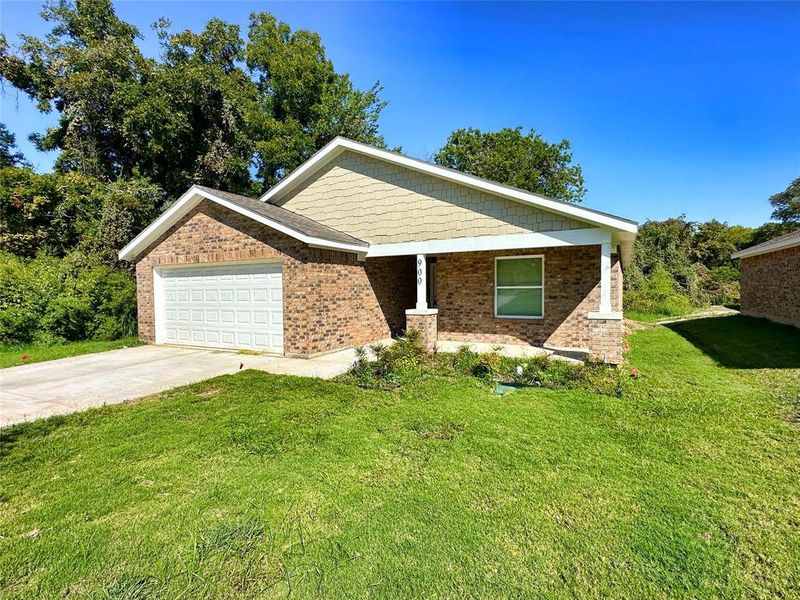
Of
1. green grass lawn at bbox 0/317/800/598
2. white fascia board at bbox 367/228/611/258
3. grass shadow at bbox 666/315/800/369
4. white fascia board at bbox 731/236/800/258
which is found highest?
white fascia board at bbox 731/236/800/258

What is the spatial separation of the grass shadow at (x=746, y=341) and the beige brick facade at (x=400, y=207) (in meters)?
4.93

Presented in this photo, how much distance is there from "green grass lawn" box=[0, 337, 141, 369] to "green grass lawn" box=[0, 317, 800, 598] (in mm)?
6315

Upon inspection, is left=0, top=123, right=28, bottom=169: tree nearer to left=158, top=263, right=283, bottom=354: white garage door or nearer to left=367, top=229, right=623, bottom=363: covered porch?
left=158, top=263, right=283, bottom=354: white garage door

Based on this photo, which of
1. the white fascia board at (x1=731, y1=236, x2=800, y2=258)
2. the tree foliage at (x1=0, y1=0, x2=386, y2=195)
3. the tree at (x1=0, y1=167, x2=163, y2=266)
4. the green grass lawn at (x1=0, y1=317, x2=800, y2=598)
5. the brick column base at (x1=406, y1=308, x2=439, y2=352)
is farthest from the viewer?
the tree foliage at (x1=0, y1=0, x2=386, y2=195)

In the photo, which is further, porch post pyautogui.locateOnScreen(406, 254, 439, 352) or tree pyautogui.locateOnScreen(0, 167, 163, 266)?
tree pyautogui.locateOnScreen(0, 167, 163, 266)

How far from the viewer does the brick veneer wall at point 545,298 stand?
10.3m

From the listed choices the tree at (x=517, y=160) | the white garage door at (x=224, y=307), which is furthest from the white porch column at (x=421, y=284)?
the tree at (x=517, y=160)

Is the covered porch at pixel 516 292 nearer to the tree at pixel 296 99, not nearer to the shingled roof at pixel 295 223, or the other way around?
the shingled roof at pixel 295 223

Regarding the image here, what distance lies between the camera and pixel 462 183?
993 cm

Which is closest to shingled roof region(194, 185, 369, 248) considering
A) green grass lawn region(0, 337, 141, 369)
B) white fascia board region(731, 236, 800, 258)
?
green grass lawn region(0, 337, 141, 369)

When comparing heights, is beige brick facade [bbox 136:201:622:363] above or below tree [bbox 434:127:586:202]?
below

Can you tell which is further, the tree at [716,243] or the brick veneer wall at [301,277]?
the tree at [716,243]

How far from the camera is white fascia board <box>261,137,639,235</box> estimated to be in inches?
328

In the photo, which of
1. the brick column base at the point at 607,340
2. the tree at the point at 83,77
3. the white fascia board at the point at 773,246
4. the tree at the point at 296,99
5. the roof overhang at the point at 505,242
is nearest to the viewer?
the brick column base at the point at 607,340
